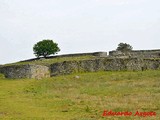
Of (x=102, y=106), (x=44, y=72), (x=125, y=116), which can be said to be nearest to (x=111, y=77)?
(x=44, y=72)

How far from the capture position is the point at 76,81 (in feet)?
115

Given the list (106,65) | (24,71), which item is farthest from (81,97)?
(24,71)

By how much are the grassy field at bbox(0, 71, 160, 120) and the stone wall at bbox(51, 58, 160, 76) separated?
2364 millimetres

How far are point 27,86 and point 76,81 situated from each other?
477 centimetres

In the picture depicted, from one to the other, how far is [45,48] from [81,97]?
56244 mm

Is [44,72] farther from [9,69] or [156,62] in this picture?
[156,62]

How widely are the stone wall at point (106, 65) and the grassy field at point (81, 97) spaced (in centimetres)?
236

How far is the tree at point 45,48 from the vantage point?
3196 inches

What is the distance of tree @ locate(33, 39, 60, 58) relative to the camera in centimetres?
8119

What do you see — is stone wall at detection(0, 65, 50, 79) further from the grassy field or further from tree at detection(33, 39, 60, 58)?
tree at detection(33, 39, 60, 58)

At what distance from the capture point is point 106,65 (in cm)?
4091

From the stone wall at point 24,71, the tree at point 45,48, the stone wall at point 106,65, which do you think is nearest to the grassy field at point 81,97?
the stone wall at point 24,71

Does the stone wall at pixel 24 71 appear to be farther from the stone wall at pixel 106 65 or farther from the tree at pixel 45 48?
the tree at pixel 45 48

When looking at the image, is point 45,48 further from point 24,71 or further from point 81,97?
point 81,97
